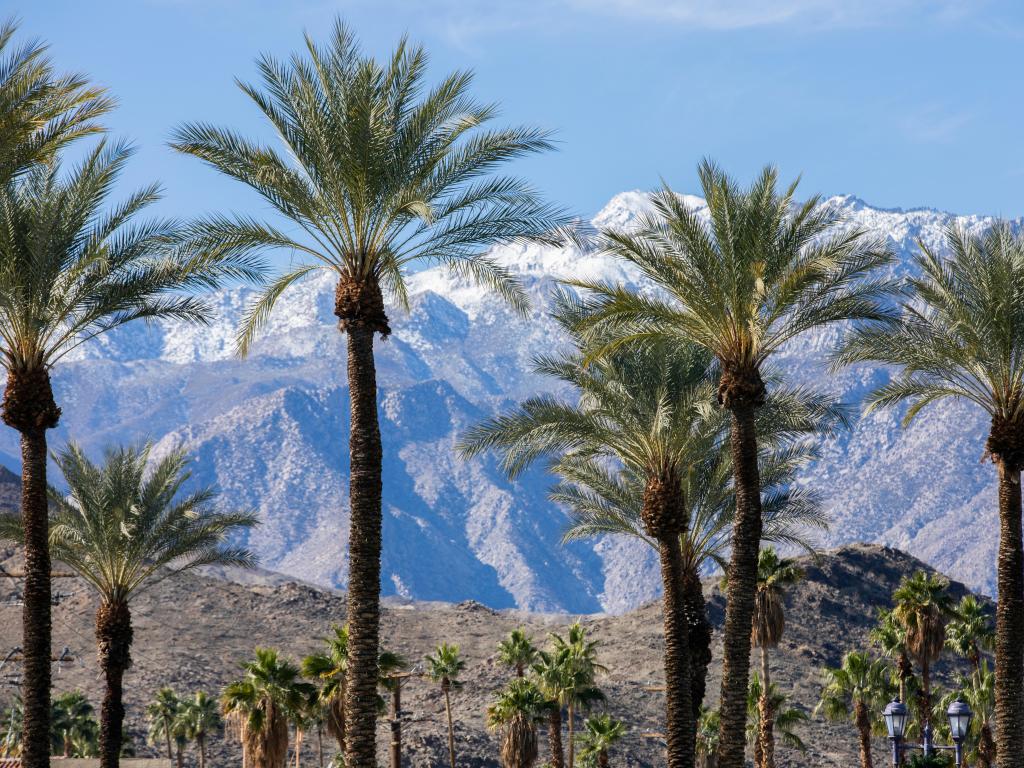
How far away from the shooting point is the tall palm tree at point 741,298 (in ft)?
91.6

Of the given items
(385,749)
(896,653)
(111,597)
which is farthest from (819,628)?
(111,597)

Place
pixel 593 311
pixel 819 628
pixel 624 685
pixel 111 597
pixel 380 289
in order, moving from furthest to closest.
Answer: pixel 819 628, pixel 624 685, pixel 111 597, pixel 593 311, pixel 380 289

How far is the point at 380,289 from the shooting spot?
26.0m

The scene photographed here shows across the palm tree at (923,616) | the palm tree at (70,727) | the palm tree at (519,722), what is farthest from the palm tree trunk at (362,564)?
the palm tree at (70,727)

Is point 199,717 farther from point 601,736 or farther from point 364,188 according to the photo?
point 364,188

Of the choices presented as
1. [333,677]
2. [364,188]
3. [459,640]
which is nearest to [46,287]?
[364,188]

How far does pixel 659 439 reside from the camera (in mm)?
32594

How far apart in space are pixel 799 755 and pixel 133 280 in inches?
3798

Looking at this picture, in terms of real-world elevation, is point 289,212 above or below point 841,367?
above

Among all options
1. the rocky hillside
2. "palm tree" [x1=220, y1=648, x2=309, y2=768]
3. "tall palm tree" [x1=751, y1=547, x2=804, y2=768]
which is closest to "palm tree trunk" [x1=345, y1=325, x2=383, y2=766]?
"palm tree" [x1=220, y1=648, x2=309, y2=768]

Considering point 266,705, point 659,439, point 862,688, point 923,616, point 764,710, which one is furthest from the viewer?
point 862,688

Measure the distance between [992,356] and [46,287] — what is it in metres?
17.9

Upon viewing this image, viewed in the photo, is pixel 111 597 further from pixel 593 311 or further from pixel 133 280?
pixel 593 311

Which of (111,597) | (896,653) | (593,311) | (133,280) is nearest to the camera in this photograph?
(133,280)
